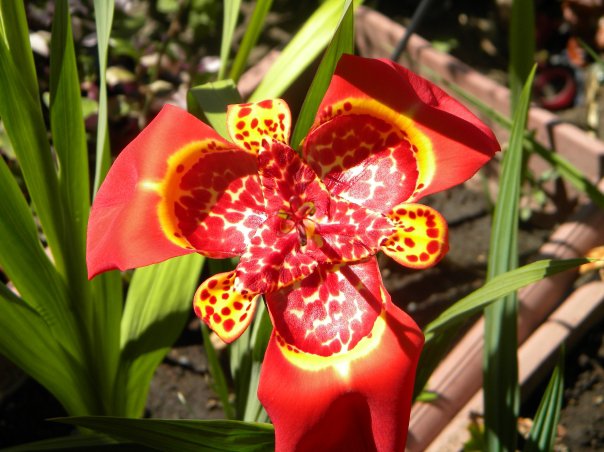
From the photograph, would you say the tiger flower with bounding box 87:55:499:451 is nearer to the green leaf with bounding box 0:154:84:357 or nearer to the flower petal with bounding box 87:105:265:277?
the flower petal with bounding box 87:105:265:277

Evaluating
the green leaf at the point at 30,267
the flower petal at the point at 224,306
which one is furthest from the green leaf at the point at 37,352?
the flower petal at the point at 224,306

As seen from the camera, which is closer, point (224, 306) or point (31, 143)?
point (224, 306)

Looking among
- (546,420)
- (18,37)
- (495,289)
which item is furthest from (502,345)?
(18,37)

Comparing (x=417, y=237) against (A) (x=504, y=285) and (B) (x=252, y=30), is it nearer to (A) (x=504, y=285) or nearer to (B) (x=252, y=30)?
(A) (x=504, y=285)

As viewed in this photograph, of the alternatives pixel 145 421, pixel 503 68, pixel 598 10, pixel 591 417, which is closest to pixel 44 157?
pixel 145 421

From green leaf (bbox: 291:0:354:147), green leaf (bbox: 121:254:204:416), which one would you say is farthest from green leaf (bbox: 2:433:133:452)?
green leaf (bbox: 291:0:354:147)
